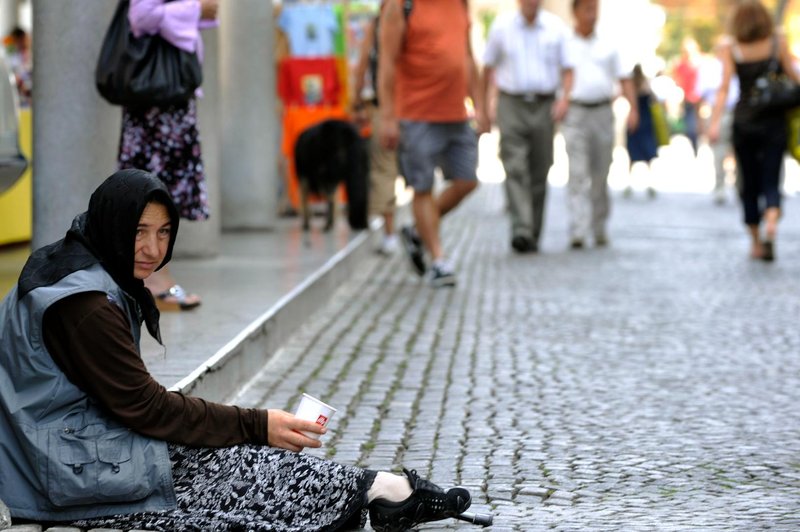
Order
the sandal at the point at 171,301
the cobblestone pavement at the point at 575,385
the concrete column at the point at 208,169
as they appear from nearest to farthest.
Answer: the cobblestone pavement at the point at 575,385 → the sandal at the point at 171,301 → the concrete column at the point at 208,169

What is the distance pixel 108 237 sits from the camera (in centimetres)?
426

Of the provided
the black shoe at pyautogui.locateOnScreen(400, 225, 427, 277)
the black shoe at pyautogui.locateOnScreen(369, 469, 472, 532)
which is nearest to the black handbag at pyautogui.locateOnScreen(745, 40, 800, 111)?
the black shoe at pyautogui.locateOnScreen(400, 225, 427, 277)

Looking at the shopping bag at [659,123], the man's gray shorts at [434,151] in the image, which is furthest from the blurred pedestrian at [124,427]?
the shopping bag at [659,123]

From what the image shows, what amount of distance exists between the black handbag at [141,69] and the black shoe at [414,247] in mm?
3934

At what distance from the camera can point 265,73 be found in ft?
45.6

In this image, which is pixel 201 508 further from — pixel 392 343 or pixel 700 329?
pixel 700 329

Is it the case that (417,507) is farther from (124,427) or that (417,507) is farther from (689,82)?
(689,82)

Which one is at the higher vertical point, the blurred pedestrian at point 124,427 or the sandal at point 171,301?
the blurred pedestrian at point 124,427

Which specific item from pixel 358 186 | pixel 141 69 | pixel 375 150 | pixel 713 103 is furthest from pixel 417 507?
pixel 713 103

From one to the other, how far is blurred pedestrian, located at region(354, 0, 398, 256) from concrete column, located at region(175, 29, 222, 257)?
4.97ft

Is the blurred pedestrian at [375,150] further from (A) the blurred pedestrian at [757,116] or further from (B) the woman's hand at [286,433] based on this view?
(B) the woman's hand at [286,433]

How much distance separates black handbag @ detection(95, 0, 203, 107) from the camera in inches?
292

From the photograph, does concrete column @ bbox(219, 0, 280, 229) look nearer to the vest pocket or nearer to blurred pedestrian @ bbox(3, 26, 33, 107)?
blurred pedestrian @ bbox(3, 26, 33, 107)

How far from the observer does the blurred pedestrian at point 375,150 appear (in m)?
12.8
